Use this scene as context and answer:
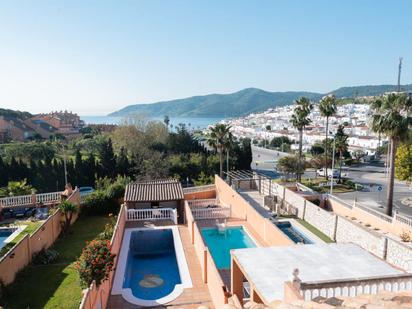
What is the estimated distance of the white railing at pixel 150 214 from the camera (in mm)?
20000

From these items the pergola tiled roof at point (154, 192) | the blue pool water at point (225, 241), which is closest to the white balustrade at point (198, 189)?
the pergola tiled roof at point (154, 192)

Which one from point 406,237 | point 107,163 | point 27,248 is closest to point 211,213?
point 406,237

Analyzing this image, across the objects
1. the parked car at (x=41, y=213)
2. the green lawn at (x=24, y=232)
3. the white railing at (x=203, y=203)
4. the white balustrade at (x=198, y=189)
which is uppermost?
the white balustrade at (x=198, y=189)

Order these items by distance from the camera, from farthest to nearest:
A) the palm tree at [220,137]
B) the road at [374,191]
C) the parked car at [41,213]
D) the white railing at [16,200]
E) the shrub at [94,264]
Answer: the palm tree at [220,137]
the road at [374,191]
the white railing at [16,200]
the parked car at [41,213]
the shrub at [94,264]

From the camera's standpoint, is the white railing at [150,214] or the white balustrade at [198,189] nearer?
the white railing at [150,214]

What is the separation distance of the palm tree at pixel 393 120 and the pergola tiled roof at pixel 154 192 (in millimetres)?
13048

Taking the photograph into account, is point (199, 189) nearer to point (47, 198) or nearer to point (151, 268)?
point (47, 198)

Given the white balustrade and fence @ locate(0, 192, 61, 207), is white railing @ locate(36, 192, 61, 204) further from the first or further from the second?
the white balustrade

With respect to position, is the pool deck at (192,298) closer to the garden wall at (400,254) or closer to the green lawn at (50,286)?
the green lawn at (50,286)

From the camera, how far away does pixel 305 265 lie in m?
8.16

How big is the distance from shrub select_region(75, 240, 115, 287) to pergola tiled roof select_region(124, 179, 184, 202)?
10925 millimetres

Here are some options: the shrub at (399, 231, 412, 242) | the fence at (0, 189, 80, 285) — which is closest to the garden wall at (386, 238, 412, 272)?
the shrub at (399, 231, 412, 242)

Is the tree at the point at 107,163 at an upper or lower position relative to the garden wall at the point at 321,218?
upper

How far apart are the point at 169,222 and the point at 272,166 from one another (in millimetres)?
41576
